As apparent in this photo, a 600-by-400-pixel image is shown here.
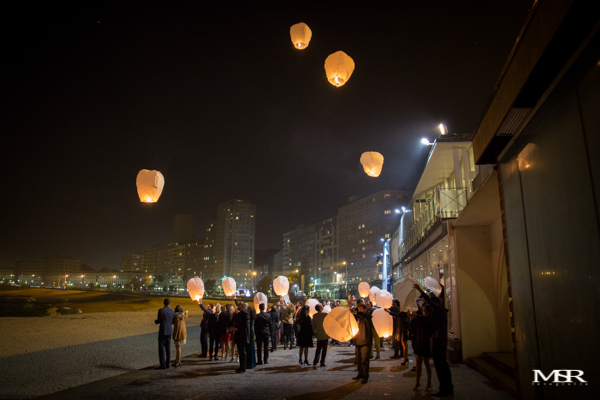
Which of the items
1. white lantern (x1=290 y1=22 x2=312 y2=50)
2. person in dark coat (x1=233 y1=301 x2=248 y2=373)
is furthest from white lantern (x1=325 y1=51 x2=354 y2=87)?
person in dark coat (x1=233 y1=301 x2=248 y2=373)

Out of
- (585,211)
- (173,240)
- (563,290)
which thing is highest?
(173,240)

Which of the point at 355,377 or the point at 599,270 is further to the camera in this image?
the point at 355,377

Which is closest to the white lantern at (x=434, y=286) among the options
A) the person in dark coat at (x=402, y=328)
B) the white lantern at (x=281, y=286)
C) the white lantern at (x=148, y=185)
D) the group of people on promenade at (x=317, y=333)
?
the group of people on promenade at (x=317, y=333)

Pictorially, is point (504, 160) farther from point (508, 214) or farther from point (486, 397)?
point (486, 397)

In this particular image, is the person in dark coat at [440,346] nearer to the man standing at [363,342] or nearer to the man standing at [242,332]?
the man standing at [363,342]

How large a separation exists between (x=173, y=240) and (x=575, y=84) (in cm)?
21086

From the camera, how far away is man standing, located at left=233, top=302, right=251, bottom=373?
925 cm

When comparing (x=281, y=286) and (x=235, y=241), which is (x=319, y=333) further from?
(x=235, y=241)

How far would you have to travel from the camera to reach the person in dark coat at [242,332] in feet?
30.3

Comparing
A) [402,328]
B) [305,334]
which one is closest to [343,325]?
[305,334]

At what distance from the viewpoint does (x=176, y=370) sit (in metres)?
9.23

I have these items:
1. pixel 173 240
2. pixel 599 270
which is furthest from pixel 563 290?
pixel 173 240

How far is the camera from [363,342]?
8.20 m

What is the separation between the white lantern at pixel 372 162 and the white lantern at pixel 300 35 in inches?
179
